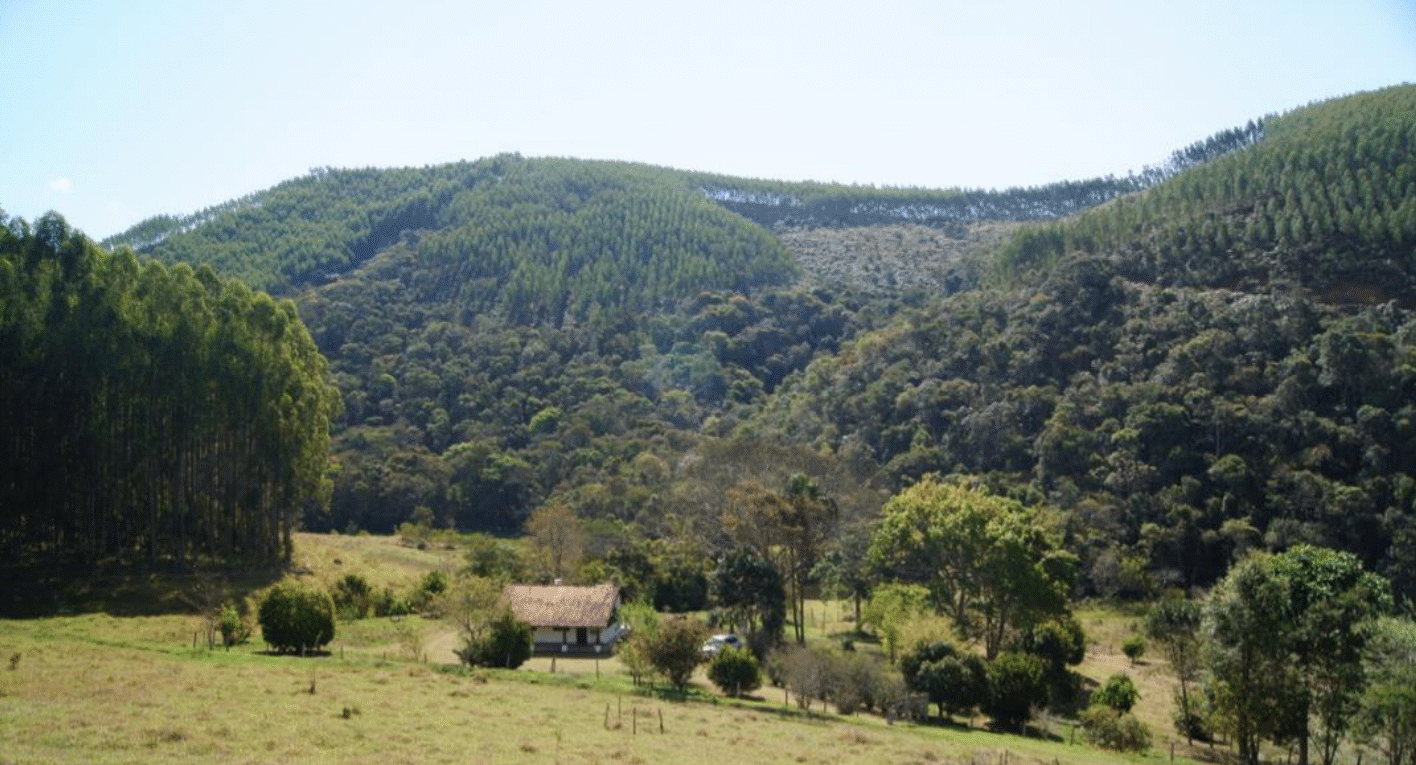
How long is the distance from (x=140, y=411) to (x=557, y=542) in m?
25.7

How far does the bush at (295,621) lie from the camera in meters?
39.4

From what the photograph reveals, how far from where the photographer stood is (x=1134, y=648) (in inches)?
2135

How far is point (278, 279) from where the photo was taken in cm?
14038

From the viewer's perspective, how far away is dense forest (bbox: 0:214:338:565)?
151ft

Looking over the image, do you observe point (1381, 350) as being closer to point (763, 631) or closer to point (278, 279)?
point (763, 631)

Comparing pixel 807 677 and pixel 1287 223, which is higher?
pixel 1287 223

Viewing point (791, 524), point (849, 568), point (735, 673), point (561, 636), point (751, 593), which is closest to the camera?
point (735, 673)

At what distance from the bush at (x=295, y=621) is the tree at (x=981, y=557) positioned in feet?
95.3

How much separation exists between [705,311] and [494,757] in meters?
120

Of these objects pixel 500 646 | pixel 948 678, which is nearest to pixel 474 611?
pixel 500 646

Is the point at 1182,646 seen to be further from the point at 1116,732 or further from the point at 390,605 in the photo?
the point at 390,605

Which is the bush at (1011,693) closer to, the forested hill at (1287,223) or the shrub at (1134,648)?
the shrub at (1134,648)

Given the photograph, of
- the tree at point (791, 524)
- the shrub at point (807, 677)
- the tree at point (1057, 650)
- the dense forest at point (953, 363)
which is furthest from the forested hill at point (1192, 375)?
the shrub at point (807, 677)

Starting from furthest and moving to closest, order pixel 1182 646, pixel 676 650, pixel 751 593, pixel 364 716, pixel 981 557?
pixel 981 557 < pixel 751 593 < pixel 1182 646 < pixel 676 650 < pixel 364 716
